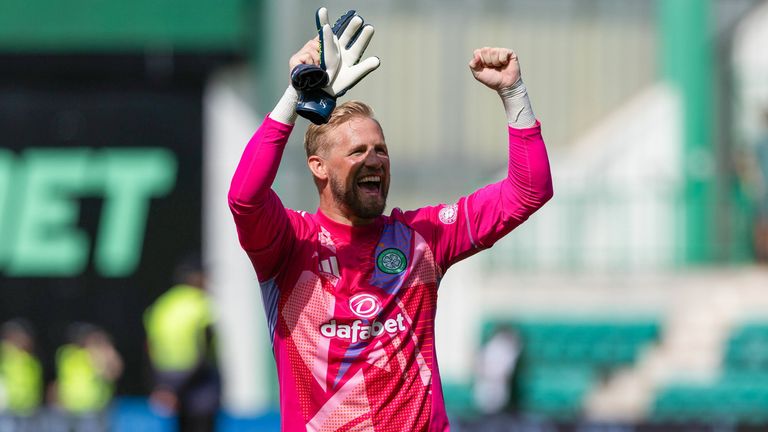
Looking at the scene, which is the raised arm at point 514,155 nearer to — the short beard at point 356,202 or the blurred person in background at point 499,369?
the short beard at point 356,202

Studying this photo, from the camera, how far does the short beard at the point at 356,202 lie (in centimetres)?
427

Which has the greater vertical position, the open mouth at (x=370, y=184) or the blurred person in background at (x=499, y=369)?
the open mouth at (x=370, y=184)

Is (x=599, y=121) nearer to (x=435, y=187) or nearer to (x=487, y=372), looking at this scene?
(x=435, y=187)

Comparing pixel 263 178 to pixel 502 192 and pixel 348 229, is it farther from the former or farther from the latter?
pixel 502 192

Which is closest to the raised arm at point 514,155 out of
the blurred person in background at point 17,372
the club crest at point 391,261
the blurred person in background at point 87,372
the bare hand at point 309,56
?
the club crest at point 391,261

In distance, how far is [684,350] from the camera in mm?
14719

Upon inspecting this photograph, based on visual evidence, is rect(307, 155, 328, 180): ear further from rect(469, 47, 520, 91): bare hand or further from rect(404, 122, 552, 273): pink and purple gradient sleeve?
rect(469, 47, 520, 91): bare hand

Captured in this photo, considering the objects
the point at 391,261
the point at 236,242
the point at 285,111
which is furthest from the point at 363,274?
the point at 236,242

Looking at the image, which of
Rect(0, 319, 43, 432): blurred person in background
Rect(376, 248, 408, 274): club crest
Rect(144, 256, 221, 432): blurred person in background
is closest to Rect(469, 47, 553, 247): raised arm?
Rect(376, 248, 408, 274): club crest

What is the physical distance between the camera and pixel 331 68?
414cm

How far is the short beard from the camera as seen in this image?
4.27m

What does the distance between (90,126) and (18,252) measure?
1.42 metres

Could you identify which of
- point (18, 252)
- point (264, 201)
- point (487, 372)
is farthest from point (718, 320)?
point (264, 201)

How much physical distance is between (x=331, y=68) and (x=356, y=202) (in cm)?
40
